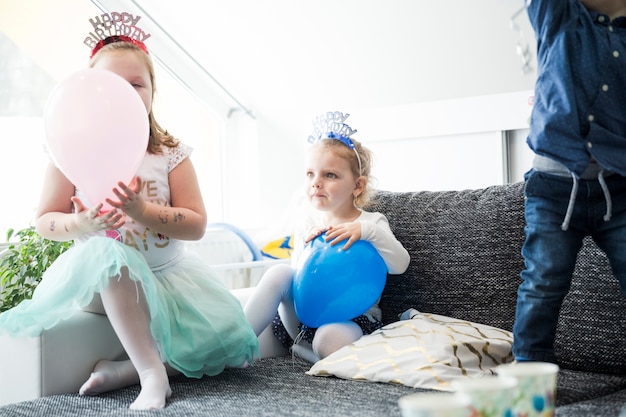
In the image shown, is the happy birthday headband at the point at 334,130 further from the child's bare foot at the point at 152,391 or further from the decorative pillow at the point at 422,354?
the child's bare foot at the point at 152,391

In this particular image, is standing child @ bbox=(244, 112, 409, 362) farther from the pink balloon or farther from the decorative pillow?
the pink balloon

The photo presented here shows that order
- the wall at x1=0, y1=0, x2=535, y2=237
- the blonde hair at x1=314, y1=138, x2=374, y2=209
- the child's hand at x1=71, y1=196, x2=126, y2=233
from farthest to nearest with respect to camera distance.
Result: 1. the wall at x1=0, y1=0, x2=535, y2=237
2. the blonde hair at x1=314, y1=138, x2=374, y2=209
3. the child's hand at x1=71, y1=196, x2=126, y2=233

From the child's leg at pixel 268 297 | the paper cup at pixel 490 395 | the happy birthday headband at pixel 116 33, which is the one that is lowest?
the child's leg at pixel 268 297

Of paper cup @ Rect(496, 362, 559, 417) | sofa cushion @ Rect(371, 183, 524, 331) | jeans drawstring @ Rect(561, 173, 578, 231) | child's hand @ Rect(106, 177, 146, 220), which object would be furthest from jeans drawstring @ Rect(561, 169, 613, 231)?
child's hand @ Rect(106, 177, 146, 220)

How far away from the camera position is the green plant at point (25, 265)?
2.28m

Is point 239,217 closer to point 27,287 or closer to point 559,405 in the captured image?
point 27,287

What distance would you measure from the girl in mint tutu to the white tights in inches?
4.1

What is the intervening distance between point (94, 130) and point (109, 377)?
21.2 inches

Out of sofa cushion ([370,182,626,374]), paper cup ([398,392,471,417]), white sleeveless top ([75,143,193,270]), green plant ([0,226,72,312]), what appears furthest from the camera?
green plant ([0,226,72,312])

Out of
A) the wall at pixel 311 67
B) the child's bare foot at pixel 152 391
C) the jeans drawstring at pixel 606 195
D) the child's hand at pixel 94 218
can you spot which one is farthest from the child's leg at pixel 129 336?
the wall at pixel 311 67

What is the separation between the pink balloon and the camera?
1554 millimetres

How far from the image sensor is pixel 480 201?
1983 mm

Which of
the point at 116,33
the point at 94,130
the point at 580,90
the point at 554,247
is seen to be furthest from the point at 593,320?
the point at 116,33

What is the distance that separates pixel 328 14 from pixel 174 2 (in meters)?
0.69
